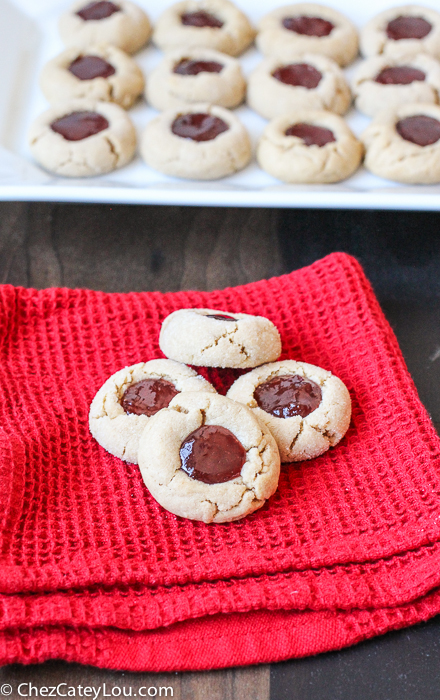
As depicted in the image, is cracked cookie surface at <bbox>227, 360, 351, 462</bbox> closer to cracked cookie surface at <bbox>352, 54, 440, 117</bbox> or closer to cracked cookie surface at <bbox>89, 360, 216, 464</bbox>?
cracked cookie surface at <bbox>89, 360, 216, 464</bbox>

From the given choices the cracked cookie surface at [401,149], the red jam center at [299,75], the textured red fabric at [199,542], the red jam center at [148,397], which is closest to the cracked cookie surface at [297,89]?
the red jam center at [299,75]

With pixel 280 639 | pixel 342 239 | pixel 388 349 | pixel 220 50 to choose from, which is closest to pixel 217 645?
pixel 280 639

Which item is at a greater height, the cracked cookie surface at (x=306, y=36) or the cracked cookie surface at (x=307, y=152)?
the cracked cookie surface at (x=306, y=36)

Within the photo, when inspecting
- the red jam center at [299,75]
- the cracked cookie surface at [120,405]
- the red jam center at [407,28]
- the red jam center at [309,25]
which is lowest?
the cracked cookie surface at [120,405]

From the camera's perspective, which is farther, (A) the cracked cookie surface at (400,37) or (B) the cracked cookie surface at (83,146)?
(A) the cracked cookie surface at (400,37)

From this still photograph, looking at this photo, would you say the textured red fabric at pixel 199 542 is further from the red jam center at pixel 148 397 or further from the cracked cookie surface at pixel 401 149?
the cracked cookie surface at pixel 401 149

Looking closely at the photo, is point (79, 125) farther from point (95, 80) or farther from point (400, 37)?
point (400, 37)
